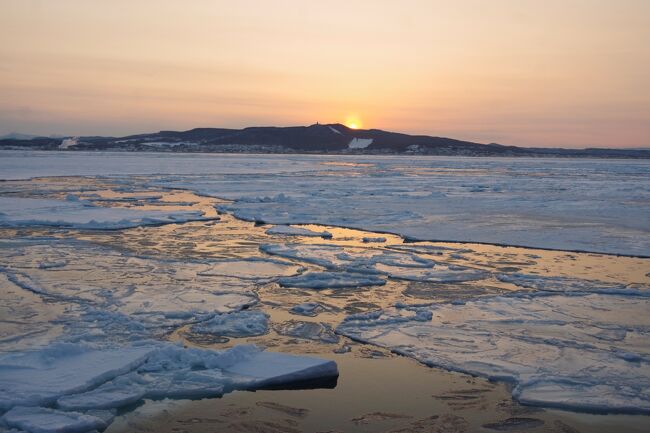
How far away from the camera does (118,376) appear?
4125 millimetres

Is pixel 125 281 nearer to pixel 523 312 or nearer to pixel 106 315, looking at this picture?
pixel 106 315

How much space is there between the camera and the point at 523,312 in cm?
593

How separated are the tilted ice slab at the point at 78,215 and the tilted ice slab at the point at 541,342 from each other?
7.62 meters

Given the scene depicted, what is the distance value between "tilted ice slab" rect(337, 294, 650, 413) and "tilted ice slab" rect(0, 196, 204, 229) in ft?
25.0

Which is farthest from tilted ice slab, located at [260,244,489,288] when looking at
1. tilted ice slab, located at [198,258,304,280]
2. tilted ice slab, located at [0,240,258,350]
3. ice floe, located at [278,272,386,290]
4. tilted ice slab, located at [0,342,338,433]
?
tilted ice slab, located at [0,342,338,433]

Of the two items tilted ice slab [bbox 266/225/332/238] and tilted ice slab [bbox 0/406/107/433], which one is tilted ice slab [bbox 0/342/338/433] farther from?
tilted ice slab [bbox 266/225/332/238]

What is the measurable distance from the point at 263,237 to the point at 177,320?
17.6 feet

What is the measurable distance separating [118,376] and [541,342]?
336 cm

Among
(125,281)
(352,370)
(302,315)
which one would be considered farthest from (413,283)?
(125,281)

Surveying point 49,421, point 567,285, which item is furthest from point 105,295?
point 567,285

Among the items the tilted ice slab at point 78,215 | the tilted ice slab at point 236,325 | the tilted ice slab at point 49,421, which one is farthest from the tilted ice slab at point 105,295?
the tilted ice slab at point 78,215

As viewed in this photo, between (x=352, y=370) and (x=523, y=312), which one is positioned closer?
(x=352, y=370)

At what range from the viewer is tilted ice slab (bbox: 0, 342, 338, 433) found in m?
3.62

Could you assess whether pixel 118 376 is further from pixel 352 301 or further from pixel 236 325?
pixel 352 301
